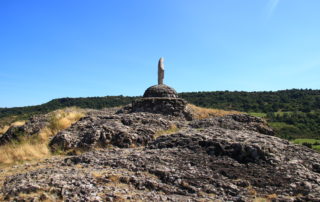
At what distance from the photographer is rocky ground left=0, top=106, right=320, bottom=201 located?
17.5 feet

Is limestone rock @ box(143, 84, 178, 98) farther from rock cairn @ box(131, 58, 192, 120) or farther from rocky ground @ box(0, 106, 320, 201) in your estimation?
rocky ground @ box(0, 106, 320, 201)

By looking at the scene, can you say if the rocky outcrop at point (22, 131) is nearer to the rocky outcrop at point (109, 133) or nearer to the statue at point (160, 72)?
the rocky outcrop at point (109, 133)

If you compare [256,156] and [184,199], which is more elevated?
[256,156]

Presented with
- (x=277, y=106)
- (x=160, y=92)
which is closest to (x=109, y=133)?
(x=160, y=92)

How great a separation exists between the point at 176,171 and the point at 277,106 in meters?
46.3

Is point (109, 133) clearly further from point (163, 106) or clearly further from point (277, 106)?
point (277, 106)

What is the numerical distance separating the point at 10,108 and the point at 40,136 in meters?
63.8

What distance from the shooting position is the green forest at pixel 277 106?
3769 cm

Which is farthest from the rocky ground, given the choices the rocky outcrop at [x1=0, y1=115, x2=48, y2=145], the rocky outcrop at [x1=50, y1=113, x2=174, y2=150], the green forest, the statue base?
the green forest

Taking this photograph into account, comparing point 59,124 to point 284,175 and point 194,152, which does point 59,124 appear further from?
point 284,175

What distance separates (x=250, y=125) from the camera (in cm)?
1112

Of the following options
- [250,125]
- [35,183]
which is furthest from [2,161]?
[250,125]

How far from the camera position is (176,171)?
6.34 meters

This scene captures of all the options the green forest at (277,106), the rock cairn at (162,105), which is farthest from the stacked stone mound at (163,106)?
the green forest at (277,106)
